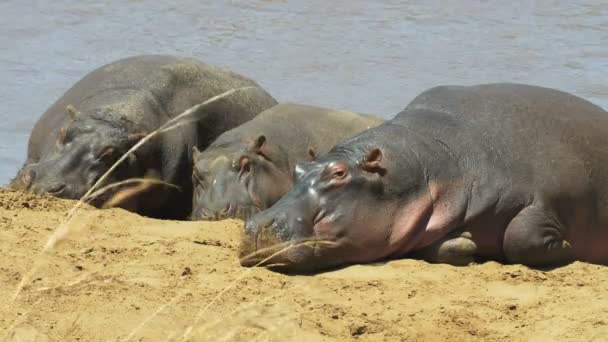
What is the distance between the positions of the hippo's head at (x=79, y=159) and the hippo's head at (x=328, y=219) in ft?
7.11

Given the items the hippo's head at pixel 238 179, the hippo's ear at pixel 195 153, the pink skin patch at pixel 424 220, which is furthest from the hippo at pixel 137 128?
the pink skin patch at pixel 424 220

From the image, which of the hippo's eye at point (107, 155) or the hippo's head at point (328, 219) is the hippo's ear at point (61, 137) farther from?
the hippo's head at point (328, 219)

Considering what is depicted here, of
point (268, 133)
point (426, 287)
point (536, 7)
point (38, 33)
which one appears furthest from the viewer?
point (536, 7)

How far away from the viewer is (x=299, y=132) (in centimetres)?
1019

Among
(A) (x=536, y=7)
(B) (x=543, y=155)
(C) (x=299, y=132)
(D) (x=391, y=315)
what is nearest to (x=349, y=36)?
(A) (x=536, y=7)

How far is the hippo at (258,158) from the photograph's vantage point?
9.39m

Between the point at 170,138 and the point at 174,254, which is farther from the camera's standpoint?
the point at 170,138

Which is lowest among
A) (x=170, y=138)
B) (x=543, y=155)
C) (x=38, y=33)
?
(x=38, y=33)

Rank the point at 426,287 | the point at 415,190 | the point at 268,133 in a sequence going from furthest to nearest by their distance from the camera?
the point at 268,133
the point at 415,190
the point at 426,287

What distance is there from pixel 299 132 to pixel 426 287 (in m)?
2.99

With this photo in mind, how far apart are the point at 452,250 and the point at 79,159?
9.70 ft

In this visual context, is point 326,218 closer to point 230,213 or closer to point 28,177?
point 230,213

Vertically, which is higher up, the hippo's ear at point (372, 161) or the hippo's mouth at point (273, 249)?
the hippo's ear at point (372, 161)

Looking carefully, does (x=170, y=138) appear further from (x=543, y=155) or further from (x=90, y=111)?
(x=543, y=155)
